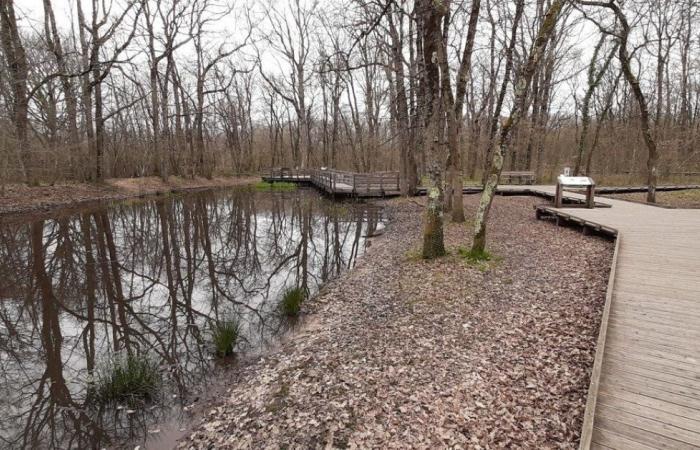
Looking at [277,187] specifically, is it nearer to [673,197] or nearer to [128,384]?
[673,197]

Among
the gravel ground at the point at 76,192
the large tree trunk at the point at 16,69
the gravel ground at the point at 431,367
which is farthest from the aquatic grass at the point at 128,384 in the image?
the large tree trunk at the point at 16,69

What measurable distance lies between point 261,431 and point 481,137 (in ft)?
112

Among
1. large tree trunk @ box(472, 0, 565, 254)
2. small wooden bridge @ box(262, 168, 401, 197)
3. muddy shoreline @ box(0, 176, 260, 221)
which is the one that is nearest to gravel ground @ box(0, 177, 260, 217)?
muddy shoreline @ box(0, 176, 260, 221)

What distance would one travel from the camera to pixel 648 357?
141 inches

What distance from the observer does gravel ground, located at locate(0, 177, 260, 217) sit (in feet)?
50.6

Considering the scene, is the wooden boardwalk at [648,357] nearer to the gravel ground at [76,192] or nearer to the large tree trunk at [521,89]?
the large tree trunk at [521,89]

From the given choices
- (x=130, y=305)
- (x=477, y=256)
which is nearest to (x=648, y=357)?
(x=477, y=256)

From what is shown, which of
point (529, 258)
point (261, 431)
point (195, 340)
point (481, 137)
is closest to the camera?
point (261, 431)

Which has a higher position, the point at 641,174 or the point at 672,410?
the point at 641,174

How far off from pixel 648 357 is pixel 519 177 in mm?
23817

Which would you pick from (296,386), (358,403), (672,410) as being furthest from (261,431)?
(672,410)

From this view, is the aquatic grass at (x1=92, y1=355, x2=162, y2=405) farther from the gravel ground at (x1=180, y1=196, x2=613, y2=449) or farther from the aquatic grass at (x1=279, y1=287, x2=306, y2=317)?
the aquatic grass at (x1=279, y1=287, x2=306, y2=317)

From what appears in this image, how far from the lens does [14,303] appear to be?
23.1ft

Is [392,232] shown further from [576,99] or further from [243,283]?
[576,99]
